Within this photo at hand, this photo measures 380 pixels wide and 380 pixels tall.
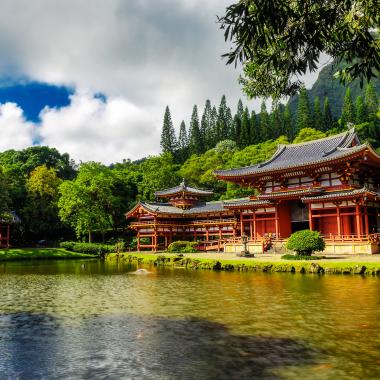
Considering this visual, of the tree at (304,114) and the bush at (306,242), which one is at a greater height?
the tree at (304,114)

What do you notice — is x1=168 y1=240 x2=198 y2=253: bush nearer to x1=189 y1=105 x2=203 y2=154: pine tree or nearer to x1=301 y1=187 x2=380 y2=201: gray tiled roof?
x1=301 y1=187 x2=380 y2=201: gray tiled roof

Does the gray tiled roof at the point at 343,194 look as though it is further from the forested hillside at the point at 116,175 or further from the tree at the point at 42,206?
the tree at the point at 42,206

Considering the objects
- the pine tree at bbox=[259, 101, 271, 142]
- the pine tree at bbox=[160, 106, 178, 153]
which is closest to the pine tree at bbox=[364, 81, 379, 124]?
the pine tree at bbox=[259, 101, 271, 142]

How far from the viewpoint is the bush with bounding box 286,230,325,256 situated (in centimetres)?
2734

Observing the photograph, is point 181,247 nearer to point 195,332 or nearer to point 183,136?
point 195,332

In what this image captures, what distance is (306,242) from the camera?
2742 centimetres

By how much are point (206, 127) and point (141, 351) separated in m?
104

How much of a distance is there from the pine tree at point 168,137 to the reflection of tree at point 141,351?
96.9 meters

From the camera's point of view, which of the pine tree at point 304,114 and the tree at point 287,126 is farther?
the tree at point 287,126

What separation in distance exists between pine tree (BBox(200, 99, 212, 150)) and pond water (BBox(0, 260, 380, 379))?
84805mm

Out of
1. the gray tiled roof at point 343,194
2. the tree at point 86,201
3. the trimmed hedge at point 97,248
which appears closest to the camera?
the gray tiled roof at point 343,194

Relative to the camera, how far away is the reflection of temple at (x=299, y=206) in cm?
3288

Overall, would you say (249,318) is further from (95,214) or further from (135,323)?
(95,214)

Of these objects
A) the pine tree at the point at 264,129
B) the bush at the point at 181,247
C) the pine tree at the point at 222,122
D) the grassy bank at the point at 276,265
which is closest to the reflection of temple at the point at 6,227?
the bush at the point at 181,247
